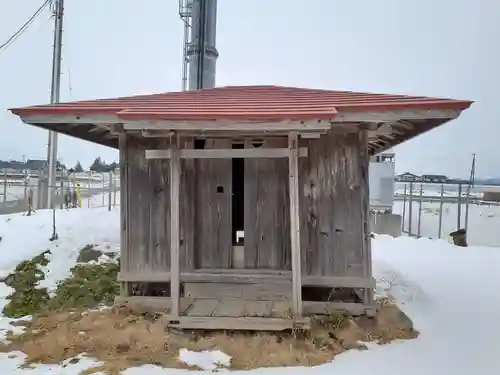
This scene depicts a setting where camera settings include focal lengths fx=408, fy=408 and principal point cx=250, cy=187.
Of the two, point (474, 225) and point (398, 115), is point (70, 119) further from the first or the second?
point (474, 225)

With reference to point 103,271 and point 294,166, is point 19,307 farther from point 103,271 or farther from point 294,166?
point 294,166

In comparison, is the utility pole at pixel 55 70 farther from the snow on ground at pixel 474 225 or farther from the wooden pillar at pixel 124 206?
the snow on ground at pixel 474 225

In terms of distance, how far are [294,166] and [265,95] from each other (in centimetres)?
154

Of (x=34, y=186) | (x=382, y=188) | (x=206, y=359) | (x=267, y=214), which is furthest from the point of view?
(x=382, y=188)

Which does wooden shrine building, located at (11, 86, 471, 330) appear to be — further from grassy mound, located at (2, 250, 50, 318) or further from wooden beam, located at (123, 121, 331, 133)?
grassy mound, located at (2, 250, 50, 318)

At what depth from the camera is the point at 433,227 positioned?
15273mm

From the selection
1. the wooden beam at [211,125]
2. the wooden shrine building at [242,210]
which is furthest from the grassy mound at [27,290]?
the wooden beam at [211,125]

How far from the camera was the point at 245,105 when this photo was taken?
4816 mm

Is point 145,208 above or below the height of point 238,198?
below

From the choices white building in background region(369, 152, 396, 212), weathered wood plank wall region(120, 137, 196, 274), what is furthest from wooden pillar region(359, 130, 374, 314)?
white building in background region(369, 152, 396, 212)

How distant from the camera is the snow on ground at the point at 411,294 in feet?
13.2

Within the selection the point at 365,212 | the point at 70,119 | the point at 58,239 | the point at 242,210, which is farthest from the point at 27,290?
the point at 365,212

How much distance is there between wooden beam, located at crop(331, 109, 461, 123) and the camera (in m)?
4.35

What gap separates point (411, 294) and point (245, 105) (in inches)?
155
